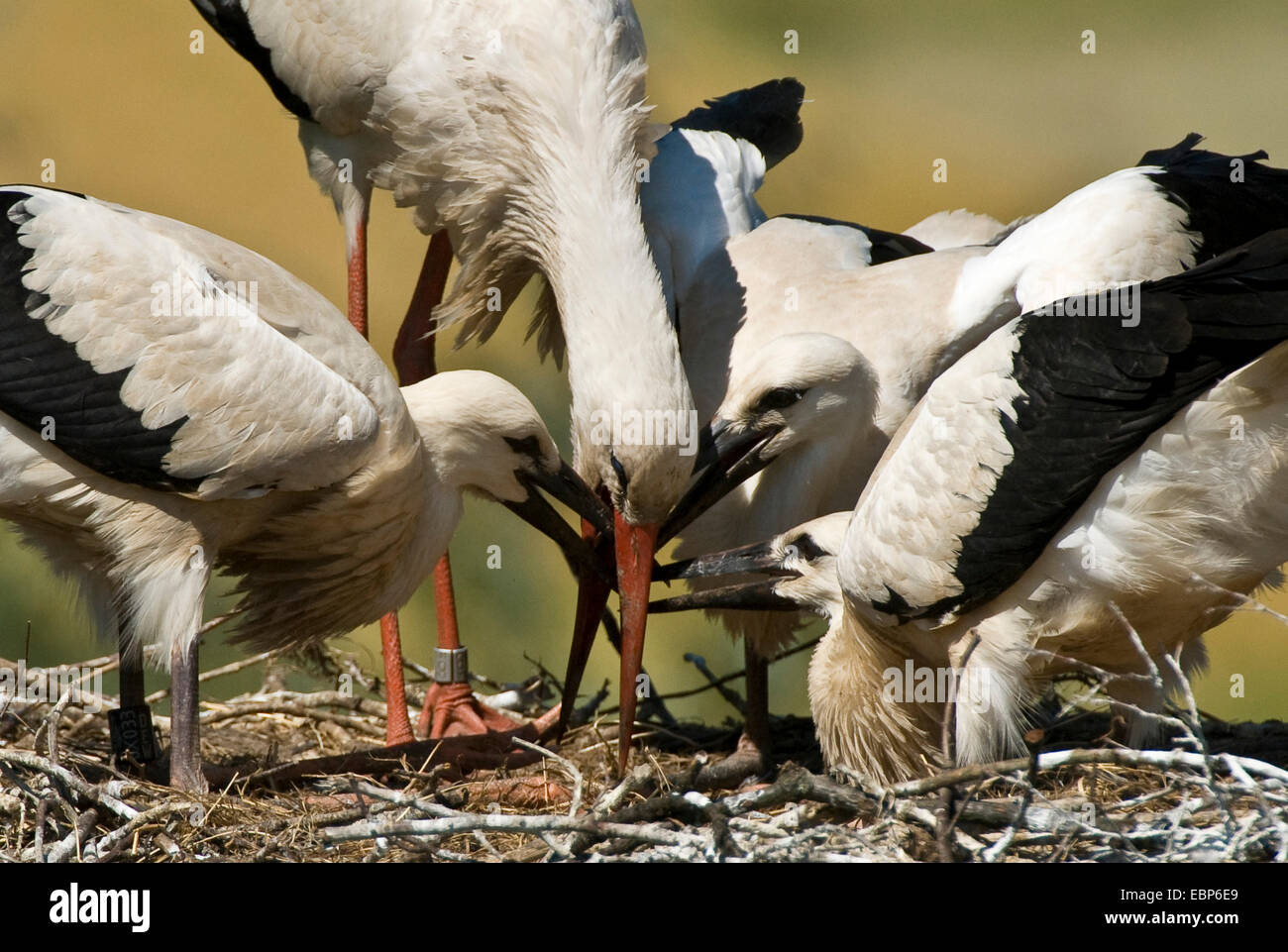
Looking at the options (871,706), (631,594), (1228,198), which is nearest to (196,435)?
(631,594)

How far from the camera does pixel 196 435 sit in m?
3.20

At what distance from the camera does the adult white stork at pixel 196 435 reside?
3.20 m

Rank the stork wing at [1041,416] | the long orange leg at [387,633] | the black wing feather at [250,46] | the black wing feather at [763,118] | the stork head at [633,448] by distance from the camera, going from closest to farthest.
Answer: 1. the stork wing at [1041,416]
2. the stork head at [633,448]
3. the black wing feather at [250,46]
4. the long orange leg at [387,633]
5. the black wing feather at [763,118]

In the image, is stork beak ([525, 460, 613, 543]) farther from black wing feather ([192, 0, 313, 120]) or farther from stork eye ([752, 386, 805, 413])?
black wing feather ([192, 0, 313, 120])

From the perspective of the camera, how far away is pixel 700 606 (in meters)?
3.79

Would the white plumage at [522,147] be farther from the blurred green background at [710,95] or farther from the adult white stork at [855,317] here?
Result: the blurred green background at [710,95]

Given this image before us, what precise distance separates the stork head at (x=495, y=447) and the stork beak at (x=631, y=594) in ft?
0.22

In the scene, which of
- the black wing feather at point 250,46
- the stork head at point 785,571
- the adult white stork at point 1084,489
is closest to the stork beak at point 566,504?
the stork head at point 785,571

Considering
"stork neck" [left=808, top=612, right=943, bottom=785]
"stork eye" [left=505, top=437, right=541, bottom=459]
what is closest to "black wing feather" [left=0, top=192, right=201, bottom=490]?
"stork eye" [left=505, top=437, right=541, bottom=459]

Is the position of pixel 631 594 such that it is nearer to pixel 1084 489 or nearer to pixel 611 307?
pixel 611 307

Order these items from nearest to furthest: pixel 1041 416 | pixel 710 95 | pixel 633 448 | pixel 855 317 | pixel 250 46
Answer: pixel 1041 416 → pixel 633 448 → pixel 855 317 → pixel 250 46 → pixel 710 95

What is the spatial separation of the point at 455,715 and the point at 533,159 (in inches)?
65.3
